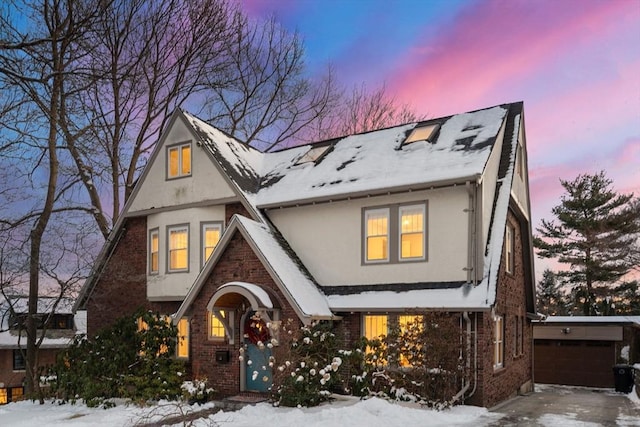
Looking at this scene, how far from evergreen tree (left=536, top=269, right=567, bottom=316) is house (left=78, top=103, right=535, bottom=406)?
3189cm

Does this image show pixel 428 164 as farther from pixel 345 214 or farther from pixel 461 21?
pixel 461 21

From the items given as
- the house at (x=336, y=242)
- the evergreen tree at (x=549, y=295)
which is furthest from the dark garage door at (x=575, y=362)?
the evergreen tree at (x=549, y=295)

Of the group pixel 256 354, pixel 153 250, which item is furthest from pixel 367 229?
pixel 153 250

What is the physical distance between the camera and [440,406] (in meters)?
12.1

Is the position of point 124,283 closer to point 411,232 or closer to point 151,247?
point 151,247

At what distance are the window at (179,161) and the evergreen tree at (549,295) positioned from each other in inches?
1502

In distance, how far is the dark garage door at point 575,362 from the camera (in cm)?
2178

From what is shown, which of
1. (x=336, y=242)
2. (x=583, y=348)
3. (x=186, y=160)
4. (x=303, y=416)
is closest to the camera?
(x=303, y=416)

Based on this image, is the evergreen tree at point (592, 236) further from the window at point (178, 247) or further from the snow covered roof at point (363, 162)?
the window at point (178, 247)

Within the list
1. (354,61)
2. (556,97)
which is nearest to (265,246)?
(354,61)

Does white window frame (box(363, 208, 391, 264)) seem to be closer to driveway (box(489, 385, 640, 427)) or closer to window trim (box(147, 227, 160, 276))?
driveway (box(489, 385, 640, 427))

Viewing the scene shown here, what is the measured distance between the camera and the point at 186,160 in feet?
58.0

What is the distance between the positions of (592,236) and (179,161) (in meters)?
27.2

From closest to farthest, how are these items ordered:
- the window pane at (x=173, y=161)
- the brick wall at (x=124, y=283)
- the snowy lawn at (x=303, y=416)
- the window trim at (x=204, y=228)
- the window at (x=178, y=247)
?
1. the snowy lawn at (x=303, y=416)
2. the window trim at (x=204, y=228)
3. the window at (x=178, y=247)
4. the window pane at (x=173, y=161)
5. the brick wall at (x=124, y=283)
